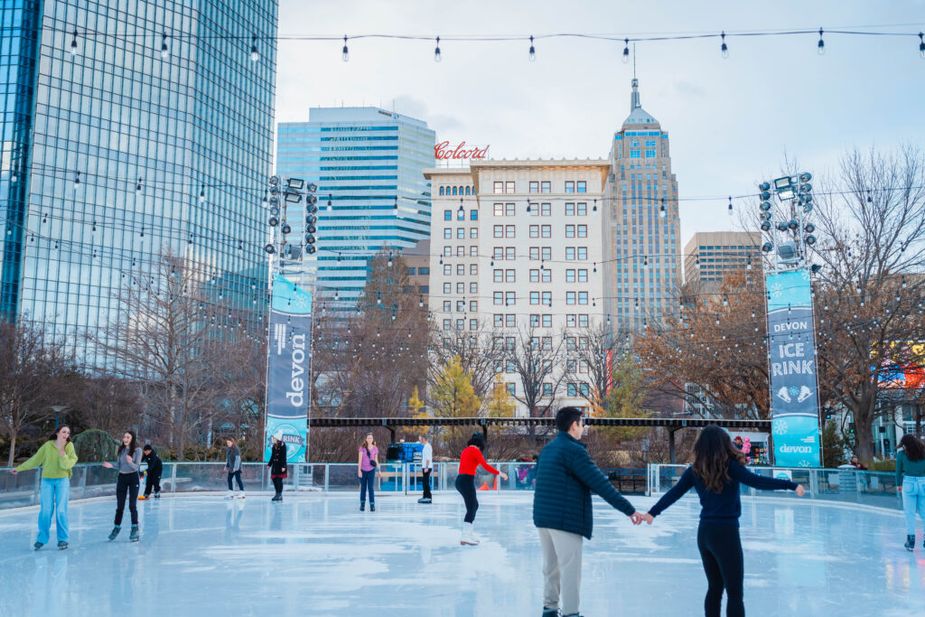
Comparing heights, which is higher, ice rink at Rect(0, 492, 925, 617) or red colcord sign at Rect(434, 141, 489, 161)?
red colcord sign at Rect(434, 141, 489, 161)

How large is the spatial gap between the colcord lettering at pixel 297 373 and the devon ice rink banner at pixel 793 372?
12518mm

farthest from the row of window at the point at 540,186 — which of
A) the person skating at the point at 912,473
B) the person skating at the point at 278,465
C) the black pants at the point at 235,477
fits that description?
the person skating at the point at 912,473

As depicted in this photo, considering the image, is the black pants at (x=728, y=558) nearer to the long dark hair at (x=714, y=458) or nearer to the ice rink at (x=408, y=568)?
the long dark hair at (x=714, y=458)

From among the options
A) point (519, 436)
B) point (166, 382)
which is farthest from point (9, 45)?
point (519, 436)

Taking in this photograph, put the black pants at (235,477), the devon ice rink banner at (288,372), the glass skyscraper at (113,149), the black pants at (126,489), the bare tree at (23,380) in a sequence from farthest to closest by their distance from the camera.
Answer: the glass skyscraper at (113,149)
the bare tree at (23,380)
the devon ice rink banner at (288,372)
the black pants at (235,477)
the black pants at (126,489)

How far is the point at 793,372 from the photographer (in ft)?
66.0

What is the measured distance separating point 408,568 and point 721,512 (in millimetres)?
4462

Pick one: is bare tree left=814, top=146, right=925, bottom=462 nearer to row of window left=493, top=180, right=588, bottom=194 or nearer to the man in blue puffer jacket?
the man in blue puffer jacket

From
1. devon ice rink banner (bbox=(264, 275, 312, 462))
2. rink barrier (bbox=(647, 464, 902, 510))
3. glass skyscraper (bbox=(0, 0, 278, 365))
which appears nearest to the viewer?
rink barrier (bbox=(647, 464, 902, 510))

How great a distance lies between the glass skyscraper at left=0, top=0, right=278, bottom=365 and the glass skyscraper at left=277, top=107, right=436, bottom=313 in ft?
159

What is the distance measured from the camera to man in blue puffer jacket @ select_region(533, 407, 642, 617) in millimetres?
4996

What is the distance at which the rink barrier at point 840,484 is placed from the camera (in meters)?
16.7

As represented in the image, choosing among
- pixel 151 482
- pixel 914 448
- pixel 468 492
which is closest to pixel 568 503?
pixel 468 492

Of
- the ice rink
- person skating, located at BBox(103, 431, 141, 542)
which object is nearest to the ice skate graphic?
the ice rink
